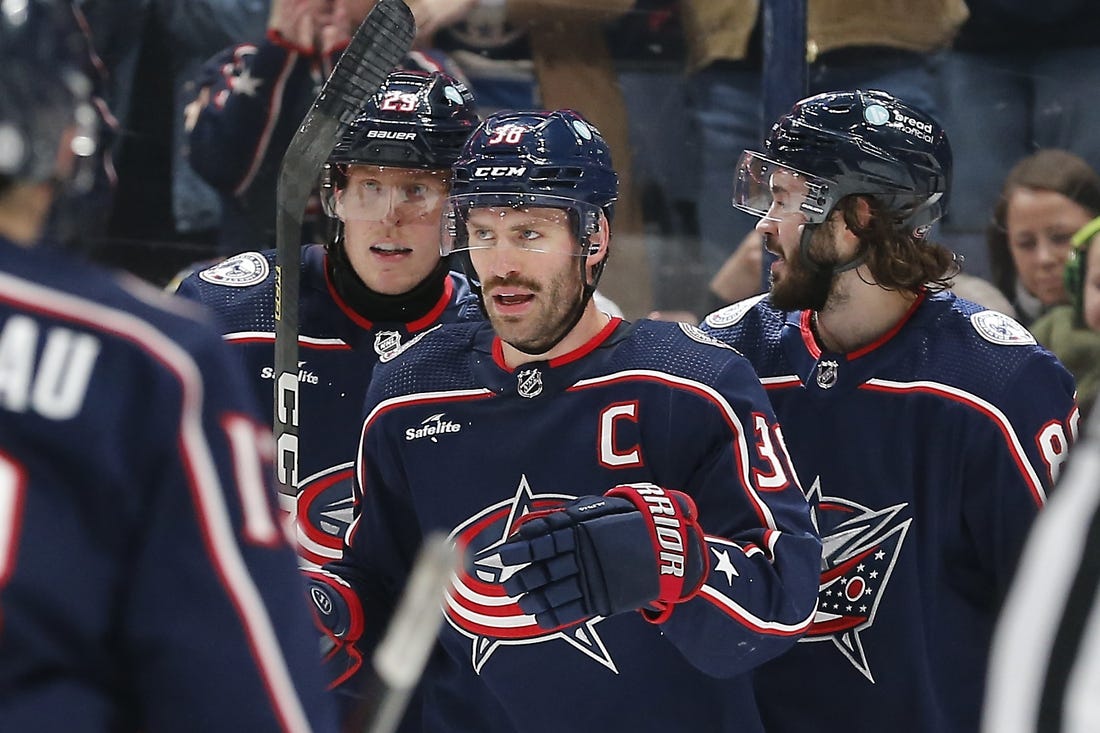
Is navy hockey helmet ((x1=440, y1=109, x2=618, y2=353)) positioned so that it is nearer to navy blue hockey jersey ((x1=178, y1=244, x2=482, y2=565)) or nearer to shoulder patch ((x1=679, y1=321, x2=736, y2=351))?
shoulder patch ((x1=679, y1=321, x2=736, y2=351))

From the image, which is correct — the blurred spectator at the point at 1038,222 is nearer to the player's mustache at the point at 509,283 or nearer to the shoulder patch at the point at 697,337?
the shoulder patch at the point at 697,337

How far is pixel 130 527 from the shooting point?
43.8 inches

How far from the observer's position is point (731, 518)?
2.21 metres

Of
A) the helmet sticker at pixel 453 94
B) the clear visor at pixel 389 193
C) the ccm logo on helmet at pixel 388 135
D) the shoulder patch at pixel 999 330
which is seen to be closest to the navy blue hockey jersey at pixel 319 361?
the clear visor at pixel 389 193

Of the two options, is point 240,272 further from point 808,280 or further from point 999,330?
point 999,330

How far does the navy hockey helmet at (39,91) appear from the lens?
1.10 m

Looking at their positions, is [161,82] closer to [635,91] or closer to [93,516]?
[635,91]

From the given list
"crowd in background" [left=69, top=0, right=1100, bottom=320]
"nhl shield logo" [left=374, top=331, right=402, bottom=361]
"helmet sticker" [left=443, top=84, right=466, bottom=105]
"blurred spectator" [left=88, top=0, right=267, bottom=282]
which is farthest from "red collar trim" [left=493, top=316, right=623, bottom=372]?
"blurred spectator" [left=88, top=0, right=267, bottom=282]

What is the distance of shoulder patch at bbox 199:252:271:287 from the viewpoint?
2.91m

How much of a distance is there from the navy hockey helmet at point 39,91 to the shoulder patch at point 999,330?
1682mm

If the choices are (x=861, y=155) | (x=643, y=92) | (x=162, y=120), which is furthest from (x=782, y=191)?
(x=162, y=120)

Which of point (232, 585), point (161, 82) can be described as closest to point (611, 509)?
point (232, 585)

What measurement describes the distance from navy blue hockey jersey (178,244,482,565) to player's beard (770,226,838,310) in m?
0.50

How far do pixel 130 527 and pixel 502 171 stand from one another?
130 centimetres
